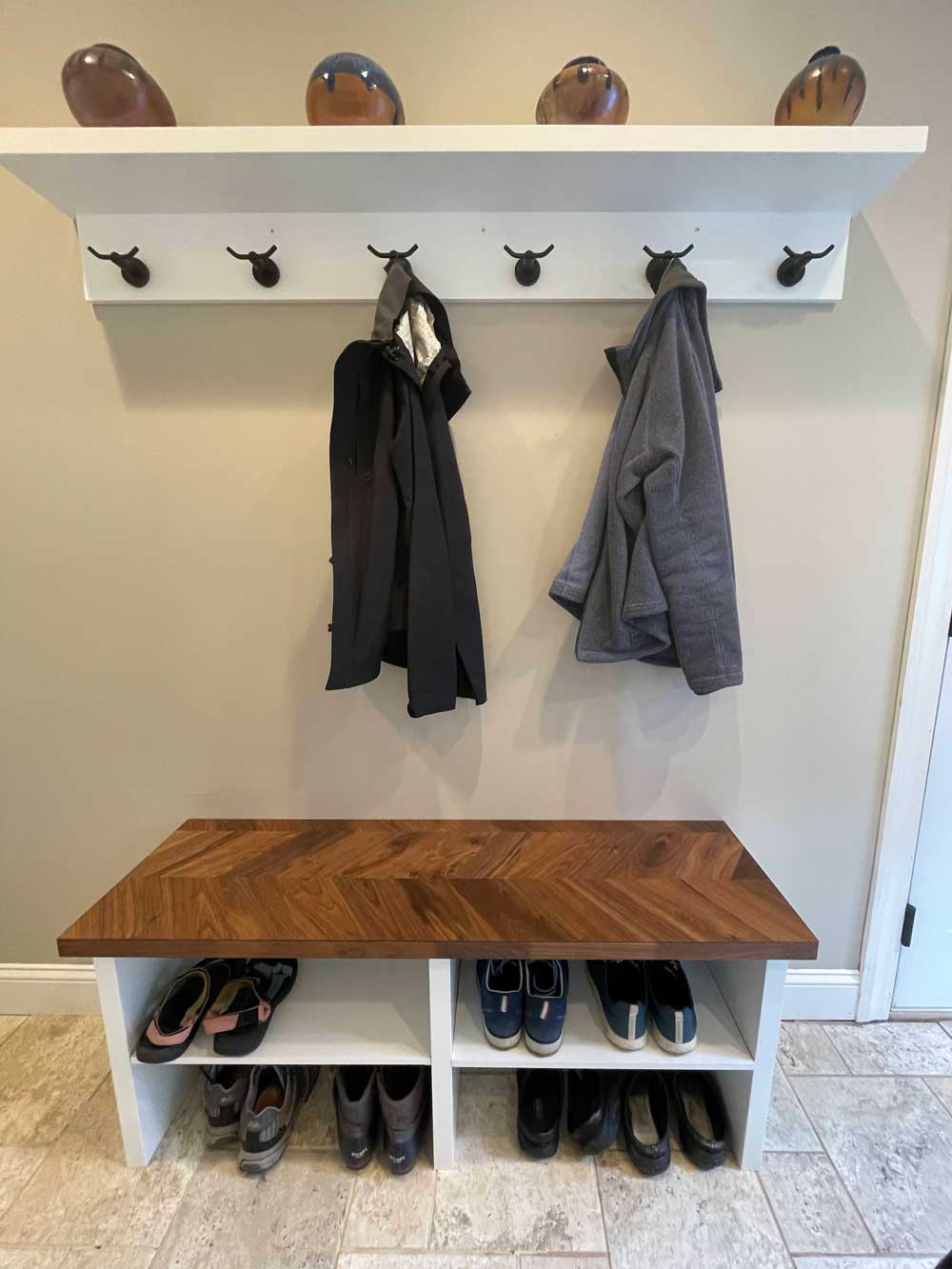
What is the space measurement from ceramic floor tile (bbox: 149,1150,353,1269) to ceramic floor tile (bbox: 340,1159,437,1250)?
0.03 m

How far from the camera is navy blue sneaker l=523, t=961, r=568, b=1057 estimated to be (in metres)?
1.11

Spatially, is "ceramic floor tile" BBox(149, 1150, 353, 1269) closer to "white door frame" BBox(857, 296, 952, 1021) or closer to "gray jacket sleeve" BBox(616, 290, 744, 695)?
"gray jacket sleeve" BBox(616, 290, 744, 695)

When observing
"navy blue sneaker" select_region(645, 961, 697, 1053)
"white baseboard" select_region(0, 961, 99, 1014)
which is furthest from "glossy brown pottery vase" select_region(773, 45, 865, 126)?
"white baseboard" select_region(0, 961, 99, 1014)

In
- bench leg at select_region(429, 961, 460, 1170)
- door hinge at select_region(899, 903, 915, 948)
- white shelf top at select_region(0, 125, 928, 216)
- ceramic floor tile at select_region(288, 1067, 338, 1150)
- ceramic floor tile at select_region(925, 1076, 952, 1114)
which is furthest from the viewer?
door hinge at select_region(899, 903, 915, 948)

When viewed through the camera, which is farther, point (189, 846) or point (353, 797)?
point (353, 797)

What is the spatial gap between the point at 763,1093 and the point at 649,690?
77 cm

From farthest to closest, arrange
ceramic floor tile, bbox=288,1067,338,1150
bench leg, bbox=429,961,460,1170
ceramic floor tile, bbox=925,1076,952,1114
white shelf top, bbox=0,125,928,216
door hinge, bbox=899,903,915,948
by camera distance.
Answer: door hinge, bbox=899,903,915,948 < ceramic floor tile, bbox=925,1076,952,1114 < ceramic floor tile, bbox=288,1067,338,1150 < bench leg, bbox=429,961,460,1170 < white shelf top, bbox=0,125,928,216

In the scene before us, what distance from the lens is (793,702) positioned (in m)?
1.36

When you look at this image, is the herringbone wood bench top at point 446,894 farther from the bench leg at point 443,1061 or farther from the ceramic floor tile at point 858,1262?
Answer: the ceramic floor tile at point 858,1262

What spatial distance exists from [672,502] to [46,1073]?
5.98 ft

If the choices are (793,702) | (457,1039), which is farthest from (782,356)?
(457,1039)

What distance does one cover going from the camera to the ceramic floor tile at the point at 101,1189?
104cm

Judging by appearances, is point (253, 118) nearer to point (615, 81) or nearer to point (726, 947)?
point (615, 81)

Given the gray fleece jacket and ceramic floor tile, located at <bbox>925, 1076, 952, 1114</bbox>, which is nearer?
the gray fleece jacket
